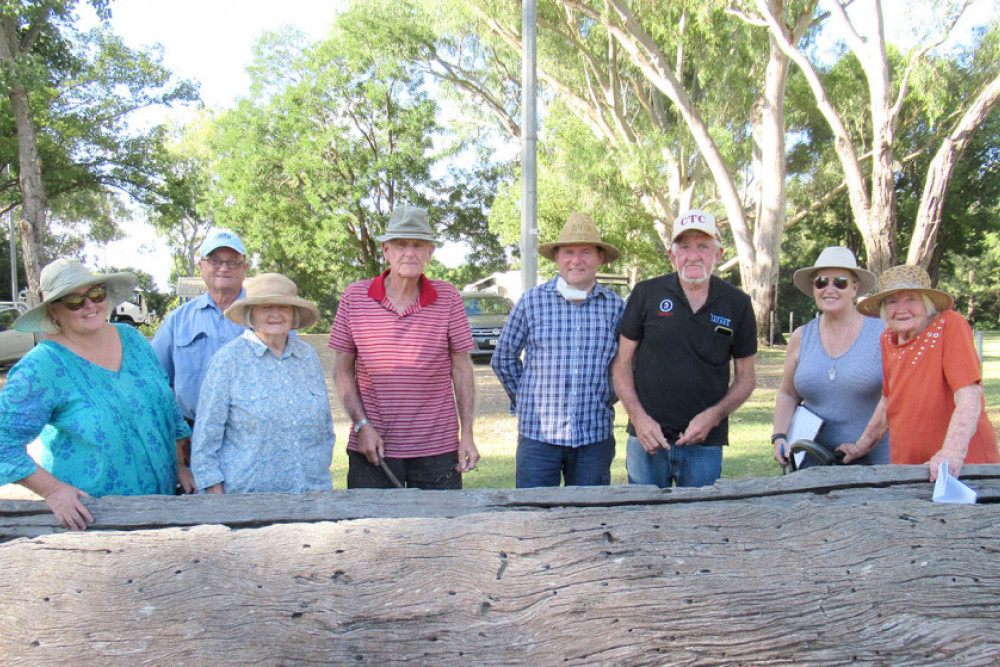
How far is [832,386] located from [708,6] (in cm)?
1445

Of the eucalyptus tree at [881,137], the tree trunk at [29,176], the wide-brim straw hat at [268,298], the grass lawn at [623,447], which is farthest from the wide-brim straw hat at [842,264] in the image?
the tree trunk at [29,176]

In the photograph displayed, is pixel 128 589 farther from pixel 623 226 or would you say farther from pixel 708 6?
pixel 623 226

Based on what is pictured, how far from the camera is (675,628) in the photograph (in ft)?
6.23

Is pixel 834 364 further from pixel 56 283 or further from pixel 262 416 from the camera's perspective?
pixel 56 283

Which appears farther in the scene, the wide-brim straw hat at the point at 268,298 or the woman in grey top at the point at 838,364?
the woman in grey top at the point at 838,364

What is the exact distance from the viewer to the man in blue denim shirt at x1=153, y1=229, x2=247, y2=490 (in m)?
3.38

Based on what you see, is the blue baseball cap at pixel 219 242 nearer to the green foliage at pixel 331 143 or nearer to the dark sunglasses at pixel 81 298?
the dark sunglasses at pixel 81 298

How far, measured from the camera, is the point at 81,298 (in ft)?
8.43

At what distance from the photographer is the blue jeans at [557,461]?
11.0ft

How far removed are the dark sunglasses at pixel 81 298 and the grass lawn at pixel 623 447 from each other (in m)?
3.74

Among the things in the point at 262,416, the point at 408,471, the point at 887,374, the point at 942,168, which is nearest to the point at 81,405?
the point at 262,416

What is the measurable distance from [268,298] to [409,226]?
0.68 m

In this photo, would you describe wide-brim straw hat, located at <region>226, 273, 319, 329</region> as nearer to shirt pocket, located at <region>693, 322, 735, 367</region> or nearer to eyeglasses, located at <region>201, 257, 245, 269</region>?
eyeglasses, located at <region>201, 257, 245, 269</region>

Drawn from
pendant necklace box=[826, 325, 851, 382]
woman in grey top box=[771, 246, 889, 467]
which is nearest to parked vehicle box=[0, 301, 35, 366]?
woman in grey top box=[771, 246, 889, 467]
